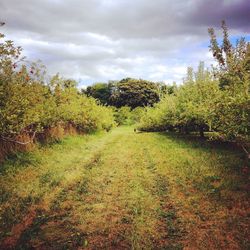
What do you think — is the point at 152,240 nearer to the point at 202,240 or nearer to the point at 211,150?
the point at 202,240

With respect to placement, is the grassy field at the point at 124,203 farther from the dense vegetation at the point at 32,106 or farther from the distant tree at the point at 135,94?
the distant tree at the point at 135,94

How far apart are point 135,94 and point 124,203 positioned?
187ft

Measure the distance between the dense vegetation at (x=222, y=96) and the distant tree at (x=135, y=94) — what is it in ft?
126

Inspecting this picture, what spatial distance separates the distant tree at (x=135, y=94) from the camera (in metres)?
63.8

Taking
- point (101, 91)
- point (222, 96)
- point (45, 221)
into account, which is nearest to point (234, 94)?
point (222, 96)

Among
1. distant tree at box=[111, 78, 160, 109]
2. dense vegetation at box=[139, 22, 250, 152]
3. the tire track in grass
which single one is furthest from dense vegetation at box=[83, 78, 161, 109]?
the tire track in grass

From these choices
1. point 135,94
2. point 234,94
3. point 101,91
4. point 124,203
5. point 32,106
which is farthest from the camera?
point 101,91

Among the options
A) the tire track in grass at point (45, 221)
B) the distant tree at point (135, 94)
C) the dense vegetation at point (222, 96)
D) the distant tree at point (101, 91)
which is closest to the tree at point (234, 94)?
the dense vegetation at point (222, 96)

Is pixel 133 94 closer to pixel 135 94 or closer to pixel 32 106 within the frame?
pixel 135 94

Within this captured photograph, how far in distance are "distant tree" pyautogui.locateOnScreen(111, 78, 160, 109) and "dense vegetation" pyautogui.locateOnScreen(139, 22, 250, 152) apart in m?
38.3

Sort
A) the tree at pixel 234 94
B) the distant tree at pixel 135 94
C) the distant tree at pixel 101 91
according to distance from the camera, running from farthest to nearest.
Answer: the distant tree at pixel 101 91 → the distant tree at pixel 135 94 → the tree at pixel 234 94

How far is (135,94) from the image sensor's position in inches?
2525

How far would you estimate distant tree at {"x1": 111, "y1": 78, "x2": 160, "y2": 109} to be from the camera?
6378cm

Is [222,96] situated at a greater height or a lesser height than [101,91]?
lesser
